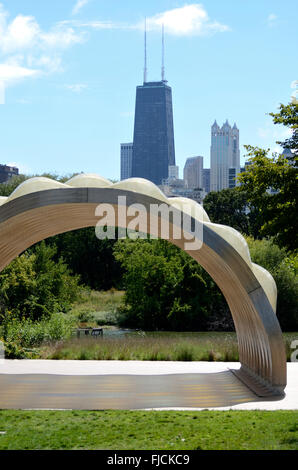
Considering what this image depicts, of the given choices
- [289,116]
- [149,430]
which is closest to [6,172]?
[289,116]

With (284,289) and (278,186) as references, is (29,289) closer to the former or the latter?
(284,289)

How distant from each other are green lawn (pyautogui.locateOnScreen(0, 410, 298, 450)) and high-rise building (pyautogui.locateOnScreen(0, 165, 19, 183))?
117889mm

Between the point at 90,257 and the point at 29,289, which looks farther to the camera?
the point at 90,257

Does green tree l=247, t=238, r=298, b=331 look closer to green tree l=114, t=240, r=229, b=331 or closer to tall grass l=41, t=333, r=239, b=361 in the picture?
green tree l=114, t=240, r=229, b=331

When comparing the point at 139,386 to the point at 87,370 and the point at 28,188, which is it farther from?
the point at 28,188

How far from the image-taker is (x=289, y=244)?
11.6 meters

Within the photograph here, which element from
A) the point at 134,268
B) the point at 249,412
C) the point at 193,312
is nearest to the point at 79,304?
the point at 134,268

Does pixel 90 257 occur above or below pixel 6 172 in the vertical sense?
below

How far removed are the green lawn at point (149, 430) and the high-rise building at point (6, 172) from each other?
387ft

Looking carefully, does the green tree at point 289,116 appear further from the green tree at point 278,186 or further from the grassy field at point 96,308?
the grassy field at point 96,308

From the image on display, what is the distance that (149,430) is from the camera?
693cm

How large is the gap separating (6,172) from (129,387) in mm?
120195

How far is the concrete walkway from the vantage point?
8.77m

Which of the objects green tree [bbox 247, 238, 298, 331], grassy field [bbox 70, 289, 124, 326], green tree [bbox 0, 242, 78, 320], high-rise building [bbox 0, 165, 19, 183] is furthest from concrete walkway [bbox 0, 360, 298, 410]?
high-rise building [bbox 0, 165, 19, 183]
